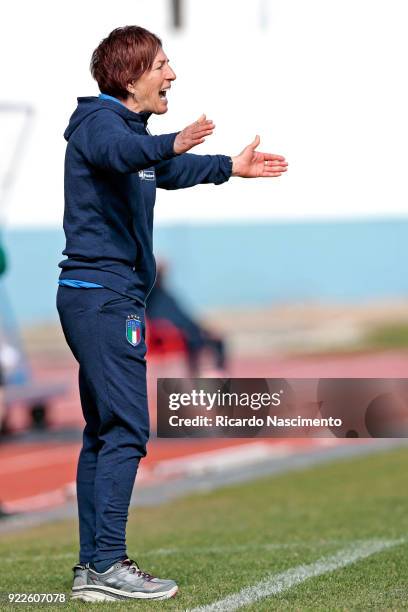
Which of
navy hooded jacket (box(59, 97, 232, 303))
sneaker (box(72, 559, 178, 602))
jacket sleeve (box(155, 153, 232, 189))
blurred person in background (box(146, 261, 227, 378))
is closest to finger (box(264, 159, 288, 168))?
jacket sleeve (box(155, 153, 232, 189))

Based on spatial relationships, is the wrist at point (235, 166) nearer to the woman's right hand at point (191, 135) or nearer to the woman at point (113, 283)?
the woman at point (113, 283)

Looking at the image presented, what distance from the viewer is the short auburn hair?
425 centimetres

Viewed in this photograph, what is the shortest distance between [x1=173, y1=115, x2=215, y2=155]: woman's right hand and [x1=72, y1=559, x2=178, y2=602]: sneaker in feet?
4.11

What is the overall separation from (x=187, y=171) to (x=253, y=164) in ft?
0.70

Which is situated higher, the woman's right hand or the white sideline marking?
the woman's right hand

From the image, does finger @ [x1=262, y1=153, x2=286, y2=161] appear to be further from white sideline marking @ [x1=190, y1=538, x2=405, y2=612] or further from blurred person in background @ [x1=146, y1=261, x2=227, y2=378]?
blurred person in background @ [x1=146, y1=261, x2=227, y2=378]

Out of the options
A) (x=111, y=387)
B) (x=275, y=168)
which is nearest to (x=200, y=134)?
(x=275, y=168)

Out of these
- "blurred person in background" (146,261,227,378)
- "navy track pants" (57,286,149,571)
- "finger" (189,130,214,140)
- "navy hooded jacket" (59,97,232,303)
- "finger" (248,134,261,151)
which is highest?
"finger" (189,130,214,140)

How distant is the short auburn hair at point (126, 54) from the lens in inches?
167

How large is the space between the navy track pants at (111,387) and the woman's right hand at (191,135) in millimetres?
533

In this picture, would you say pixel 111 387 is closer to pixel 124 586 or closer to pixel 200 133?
pixel 124 586

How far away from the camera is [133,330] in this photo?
4281 millimetres

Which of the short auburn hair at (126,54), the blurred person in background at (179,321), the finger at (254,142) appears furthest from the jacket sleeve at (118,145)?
the blurred person in background at (179,321)

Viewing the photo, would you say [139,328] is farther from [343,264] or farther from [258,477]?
[343,264]
